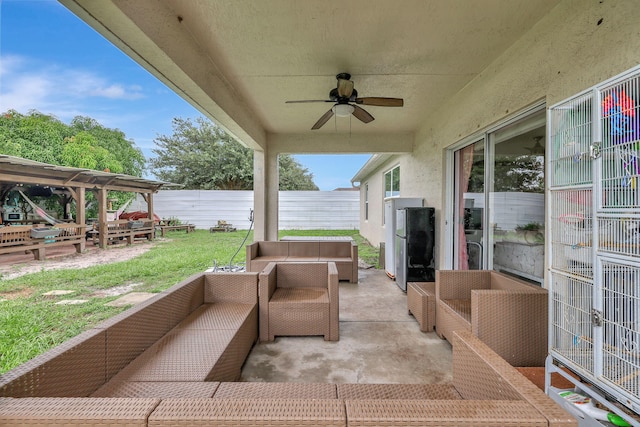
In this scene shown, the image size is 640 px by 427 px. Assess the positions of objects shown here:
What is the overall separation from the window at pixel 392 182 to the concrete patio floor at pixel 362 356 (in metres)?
4.28

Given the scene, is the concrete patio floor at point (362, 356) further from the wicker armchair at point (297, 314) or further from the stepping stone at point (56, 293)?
the stepping stone at point (56, 293)

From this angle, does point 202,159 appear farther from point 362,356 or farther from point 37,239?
point 362,356

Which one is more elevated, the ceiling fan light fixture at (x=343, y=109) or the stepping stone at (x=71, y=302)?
the ceiling fan light fixture at (x=343, y=109)

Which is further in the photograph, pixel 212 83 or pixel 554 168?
pixel 212 83

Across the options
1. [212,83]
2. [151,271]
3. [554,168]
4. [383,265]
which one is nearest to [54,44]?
[151,271]

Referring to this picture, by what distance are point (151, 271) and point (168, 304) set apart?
13.0ft

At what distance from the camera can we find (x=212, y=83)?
3.17 metres

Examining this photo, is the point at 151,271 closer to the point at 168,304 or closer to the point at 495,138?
the point at 168,304

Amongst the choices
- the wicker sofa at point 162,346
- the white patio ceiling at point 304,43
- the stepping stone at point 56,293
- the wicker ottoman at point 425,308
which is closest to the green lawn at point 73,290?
the stepping stone at point 56,293

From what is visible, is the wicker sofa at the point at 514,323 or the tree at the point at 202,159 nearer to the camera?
the wicker sofa at the point at 514,323

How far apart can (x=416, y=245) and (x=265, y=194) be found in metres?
3.12

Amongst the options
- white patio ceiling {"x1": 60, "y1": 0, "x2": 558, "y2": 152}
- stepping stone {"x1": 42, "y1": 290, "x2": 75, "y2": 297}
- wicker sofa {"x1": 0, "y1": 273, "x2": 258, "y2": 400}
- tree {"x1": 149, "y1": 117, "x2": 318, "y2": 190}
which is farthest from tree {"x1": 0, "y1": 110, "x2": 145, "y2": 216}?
wicker sofa {"x1": 0, "y1": 273, "x2": 258, "y2": 400}

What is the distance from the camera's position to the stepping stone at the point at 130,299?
3.84 metres

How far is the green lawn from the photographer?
111 inches
